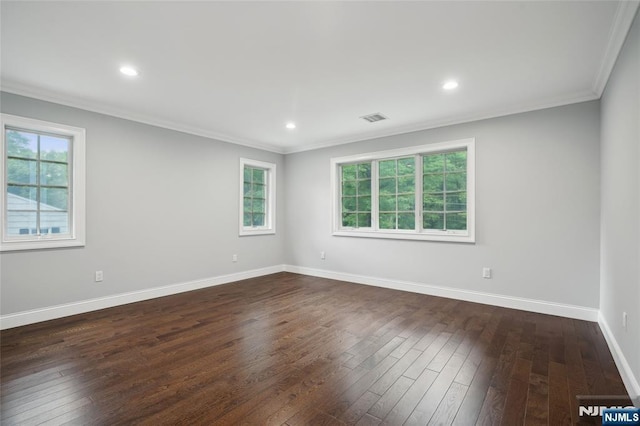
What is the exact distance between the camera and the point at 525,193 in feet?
12.7

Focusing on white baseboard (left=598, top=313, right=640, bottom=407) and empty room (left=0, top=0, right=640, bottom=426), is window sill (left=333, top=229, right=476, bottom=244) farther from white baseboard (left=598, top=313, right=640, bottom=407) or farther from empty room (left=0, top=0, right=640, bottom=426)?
white baseboard (left=598, top=313, right=640, bottom=407)

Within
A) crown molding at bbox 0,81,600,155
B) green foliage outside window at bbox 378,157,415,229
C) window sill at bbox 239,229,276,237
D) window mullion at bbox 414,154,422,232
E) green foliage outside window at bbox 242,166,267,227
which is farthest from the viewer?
green foliage outside window at bbox 242,166,267,227

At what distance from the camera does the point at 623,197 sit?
7.69ft

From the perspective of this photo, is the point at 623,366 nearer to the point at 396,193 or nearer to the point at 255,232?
the point at 396,193

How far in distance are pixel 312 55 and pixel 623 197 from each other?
275 cm

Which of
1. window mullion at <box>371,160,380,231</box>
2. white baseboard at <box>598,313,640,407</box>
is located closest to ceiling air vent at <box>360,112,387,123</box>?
window mullion at <box>371,160,380,231</box>

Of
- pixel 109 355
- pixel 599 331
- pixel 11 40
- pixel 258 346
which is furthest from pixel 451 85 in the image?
pixel 109 355

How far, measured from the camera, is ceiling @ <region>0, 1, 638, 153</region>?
2.11 m

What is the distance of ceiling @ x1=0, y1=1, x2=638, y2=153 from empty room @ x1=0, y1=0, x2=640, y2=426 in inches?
1.0

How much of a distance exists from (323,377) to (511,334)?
209 centimetres

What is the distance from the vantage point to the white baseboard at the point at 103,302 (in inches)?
131

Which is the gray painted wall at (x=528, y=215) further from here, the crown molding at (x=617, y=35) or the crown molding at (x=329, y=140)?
the crown molding at (x=617, y=35)

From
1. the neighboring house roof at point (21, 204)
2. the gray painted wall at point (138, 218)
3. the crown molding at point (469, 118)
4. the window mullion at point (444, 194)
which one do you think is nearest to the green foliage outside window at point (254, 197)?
the gray painted wall at point (138, 218)

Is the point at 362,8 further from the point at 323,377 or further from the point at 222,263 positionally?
the point at 222,263
